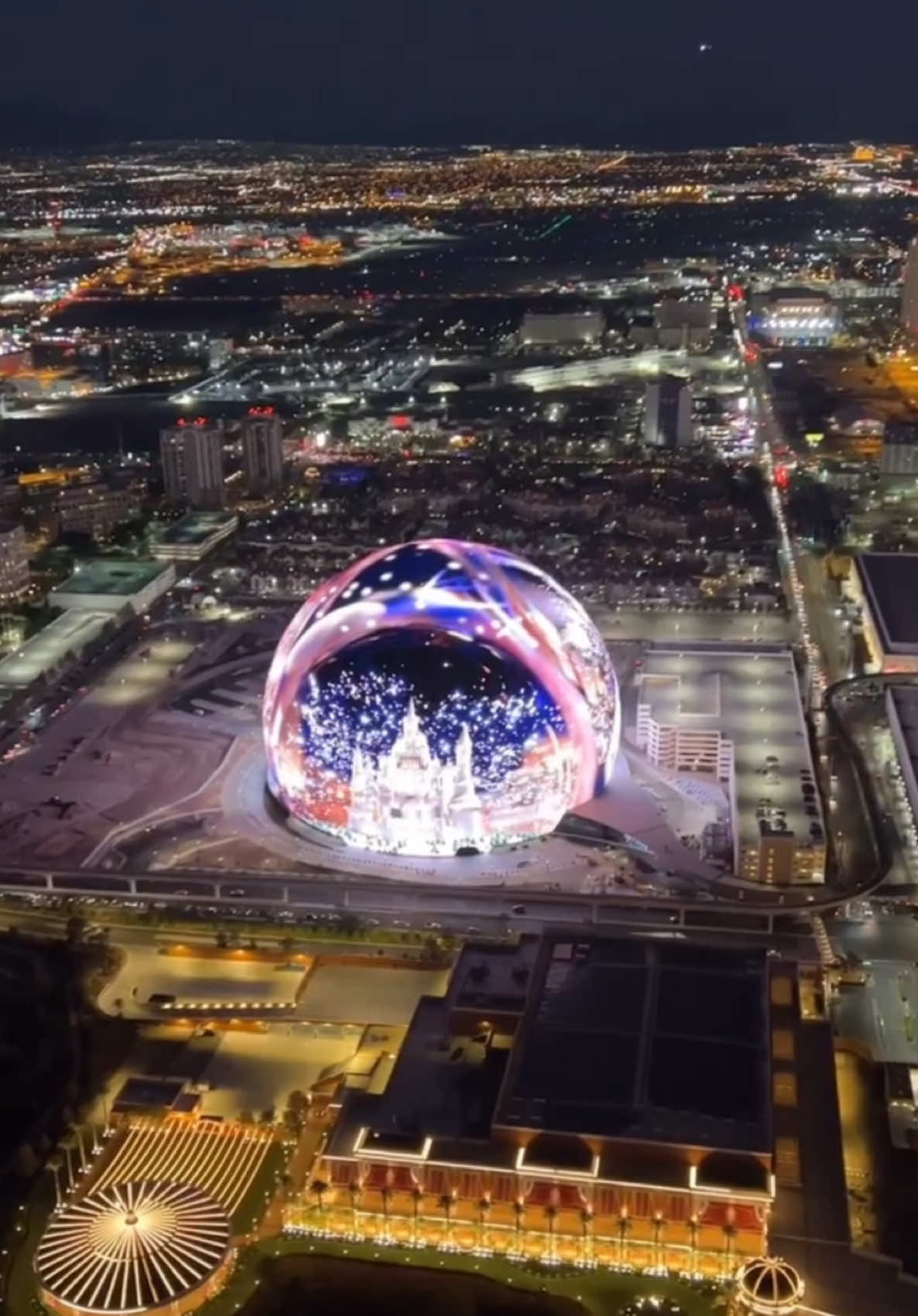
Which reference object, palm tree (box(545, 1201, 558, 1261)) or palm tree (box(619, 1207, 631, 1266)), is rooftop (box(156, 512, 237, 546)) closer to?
→ palm tree (box(545, 1201, 558, 1261))

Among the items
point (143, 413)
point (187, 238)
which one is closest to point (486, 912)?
point (143, 413)

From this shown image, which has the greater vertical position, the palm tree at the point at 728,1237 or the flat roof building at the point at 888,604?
the palm tree at the point at 728,1237

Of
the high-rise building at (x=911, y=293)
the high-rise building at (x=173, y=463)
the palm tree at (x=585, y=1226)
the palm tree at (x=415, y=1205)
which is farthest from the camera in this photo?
the high-rise building at (x=911, y=293)

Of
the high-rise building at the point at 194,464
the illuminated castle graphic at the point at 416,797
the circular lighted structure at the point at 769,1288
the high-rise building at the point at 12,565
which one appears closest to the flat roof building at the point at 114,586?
the high-rise building at the point at 12,565

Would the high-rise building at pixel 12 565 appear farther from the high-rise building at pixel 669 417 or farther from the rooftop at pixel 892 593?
the high-rise building at pixel 669 417

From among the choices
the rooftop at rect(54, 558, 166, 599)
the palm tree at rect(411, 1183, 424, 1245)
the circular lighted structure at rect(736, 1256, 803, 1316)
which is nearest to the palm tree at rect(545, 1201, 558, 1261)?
the palm tree at rect(411, 1183, 424, 1245)

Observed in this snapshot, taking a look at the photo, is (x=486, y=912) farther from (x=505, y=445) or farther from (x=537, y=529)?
(x=505, y=445)

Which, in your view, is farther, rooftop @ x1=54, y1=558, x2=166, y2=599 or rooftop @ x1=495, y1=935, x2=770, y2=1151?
rooftop @ x1=54, y1=558, x2=166, y2=599
